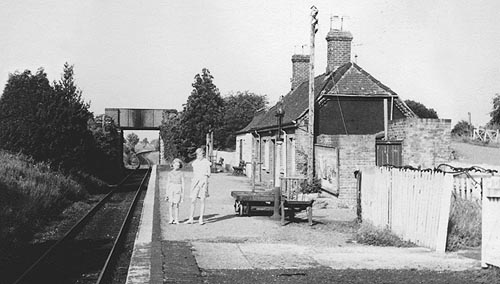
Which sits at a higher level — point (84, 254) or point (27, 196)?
point (27, 196)

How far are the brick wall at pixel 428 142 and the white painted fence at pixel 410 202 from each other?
6.07 m

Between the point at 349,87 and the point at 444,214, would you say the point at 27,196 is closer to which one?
the point at 444,214

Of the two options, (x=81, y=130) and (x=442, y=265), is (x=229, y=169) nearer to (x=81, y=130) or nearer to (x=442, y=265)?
(x=81, y=130)

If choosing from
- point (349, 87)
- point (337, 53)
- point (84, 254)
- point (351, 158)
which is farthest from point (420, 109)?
point (84, 254)

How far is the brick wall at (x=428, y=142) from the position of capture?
18.4 metres

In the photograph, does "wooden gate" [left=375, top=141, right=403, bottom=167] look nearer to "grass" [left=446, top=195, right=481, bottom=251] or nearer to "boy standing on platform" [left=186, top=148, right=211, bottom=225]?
"boy standing on platform" [left=186, top=148, right=211, bottom=225]

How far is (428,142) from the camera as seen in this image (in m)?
18.5

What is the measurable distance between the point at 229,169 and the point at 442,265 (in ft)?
105

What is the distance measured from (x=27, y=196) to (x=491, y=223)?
1134 centimetres

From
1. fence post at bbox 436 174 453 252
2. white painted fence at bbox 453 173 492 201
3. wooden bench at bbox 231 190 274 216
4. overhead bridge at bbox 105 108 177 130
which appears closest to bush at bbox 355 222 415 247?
fence post at bbox 436 174 453 252

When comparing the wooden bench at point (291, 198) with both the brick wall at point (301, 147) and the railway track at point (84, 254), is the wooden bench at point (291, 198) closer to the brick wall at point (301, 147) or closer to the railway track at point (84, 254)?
the brick wall at point (301, 147)

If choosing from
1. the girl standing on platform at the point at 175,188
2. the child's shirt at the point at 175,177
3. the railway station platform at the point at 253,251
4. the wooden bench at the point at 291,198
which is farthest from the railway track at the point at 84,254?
the wooden bench at the point at 291,198

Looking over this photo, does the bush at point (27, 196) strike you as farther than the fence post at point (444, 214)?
Yes

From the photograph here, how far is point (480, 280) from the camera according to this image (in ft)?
24.8
